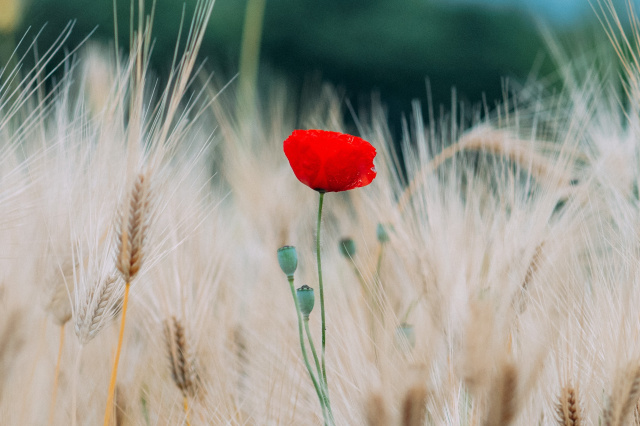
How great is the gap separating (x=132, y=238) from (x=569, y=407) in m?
0.31

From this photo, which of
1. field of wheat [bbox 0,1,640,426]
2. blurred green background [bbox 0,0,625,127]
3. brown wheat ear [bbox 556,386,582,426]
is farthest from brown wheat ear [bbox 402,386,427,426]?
blurred green background [bbox 0,0,625,127]

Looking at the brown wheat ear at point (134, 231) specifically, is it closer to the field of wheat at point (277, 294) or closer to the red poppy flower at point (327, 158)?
the field of wheat at point (277, 294)

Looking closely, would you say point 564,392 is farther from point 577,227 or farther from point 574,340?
point 577,227

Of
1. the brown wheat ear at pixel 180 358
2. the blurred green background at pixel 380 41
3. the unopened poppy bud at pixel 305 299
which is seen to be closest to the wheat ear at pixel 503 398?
the unopened poppy bud at pixel 305 299

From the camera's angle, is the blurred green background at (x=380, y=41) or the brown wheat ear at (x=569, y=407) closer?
the brown wheat ear at (x=569, y=407)

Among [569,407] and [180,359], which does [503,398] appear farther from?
[180,359]

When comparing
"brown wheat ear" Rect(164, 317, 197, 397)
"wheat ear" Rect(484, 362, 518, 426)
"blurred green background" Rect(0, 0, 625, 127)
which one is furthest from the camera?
"blurred green background" Rect(0, 0, 625, 127)

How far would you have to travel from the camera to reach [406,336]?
43cm

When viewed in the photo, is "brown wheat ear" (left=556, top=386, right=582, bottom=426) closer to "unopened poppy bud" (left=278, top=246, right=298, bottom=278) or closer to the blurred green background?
"unopened poppy bud" (left=278, top=246, right=298, bottom=278)

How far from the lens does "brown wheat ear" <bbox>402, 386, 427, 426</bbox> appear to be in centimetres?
37

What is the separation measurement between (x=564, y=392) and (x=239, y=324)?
0.31m

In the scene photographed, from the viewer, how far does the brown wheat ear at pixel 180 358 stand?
480mm

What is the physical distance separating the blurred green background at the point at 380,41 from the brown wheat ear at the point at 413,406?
2.18m

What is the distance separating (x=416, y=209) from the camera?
0.60 meters
